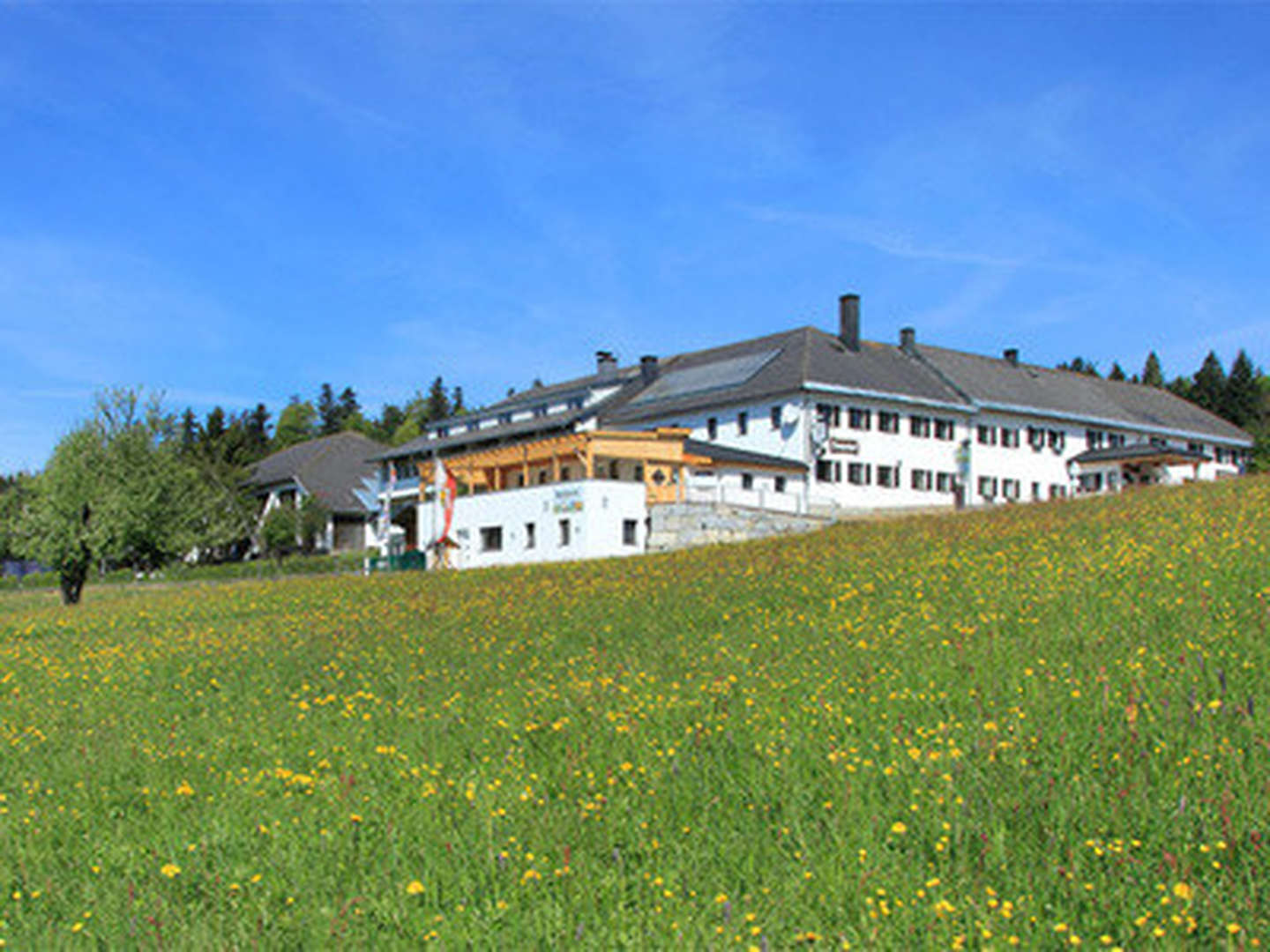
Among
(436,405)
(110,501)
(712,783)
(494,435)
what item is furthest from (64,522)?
(436,405)

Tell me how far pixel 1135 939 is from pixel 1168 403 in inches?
3184

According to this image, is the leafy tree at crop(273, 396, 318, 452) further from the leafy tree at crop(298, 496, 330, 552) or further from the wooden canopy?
the wooden canopy

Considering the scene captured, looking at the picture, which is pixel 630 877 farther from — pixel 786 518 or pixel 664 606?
pixel 786 518

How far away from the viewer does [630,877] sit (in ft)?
19.0

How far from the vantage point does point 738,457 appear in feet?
156

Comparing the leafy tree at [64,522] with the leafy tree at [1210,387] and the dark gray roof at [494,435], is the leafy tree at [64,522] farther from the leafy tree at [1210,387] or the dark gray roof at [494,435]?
the leafy tree at [1210,387]

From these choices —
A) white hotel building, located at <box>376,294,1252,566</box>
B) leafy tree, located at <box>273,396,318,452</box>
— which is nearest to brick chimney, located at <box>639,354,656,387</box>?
white hotel building, located at <box>376,294,1252,566</box>

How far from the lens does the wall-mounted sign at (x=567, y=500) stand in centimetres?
4084

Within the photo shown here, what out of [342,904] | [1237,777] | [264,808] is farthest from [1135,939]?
[264,808]

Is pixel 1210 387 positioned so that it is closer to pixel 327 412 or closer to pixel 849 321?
pixel 849 321

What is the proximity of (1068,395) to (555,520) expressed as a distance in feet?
133

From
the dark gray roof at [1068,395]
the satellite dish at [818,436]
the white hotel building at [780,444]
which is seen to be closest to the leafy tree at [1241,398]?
the dark gray roof at [1068,395]

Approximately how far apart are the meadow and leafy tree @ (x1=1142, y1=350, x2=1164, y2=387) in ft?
405

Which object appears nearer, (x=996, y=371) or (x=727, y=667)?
(x=727, y=667)
